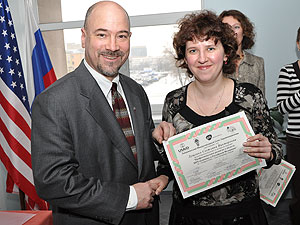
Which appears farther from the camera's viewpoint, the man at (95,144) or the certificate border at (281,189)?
the certificate border at (281,189)

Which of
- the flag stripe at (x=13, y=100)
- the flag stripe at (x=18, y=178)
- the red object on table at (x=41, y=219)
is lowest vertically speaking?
the flag stripe at (x=18, y=178)

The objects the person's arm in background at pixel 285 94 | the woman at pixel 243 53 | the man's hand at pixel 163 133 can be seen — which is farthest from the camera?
the woman at pixel 243 53

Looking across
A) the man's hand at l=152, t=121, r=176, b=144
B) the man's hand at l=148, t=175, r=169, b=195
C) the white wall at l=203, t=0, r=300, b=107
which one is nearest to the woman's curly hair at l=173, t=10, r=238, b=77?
the man's hand at l=152, t=121, r=176, b=144

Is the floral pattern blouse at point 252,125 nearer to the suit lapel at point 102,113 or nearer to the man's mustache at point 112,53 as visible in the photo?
the suit lapel at point 102,113

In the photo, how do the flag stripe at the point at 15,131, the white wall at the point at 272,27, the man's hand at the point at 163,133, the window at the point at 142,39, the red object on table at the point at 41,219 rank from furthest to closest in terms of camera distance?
the window at the point at 142,39
the white wall at the point at 272,27
the flag stripe at the point at 15,131
the red object on table at the point at 41,219
the man's hand at the point at 163,133

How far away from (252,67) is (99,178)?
8.12 ft

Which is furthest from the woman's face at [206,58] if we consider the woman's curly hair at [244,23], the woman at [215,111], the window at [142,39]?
the window at [142,39]

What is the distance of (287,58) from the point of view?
4215 mm

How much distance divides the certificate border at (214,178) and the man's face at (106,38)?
49cm

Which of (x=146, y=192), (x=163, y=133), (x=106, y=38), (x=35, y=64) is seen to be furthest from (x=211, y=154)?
(x=35, y=64)

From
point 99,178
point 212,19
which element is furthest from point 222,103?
point 99,178

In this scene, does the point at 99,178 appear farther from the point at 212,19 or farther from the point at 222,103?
the point at 212,19

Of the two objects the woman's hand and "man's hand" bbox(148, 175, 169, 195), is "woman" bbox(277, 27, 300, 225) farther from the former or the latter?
"man's hand" bbox(148, 175, 169, 195)

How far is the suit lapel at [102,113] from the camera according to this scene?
153cm
